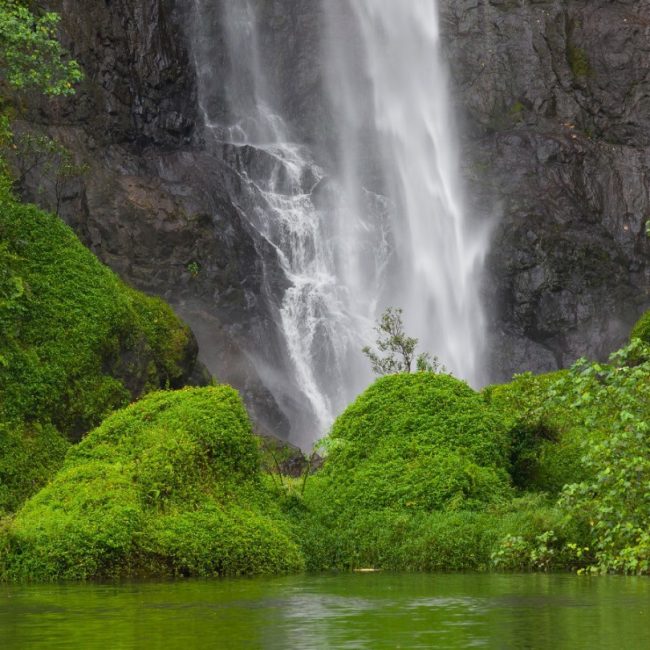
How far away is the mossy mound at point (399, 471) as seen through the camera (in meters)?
15.4

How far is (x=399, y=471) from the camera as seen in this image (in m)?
16.5

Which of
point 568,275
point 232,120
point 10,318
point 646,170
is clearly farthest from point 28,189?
point 646,170

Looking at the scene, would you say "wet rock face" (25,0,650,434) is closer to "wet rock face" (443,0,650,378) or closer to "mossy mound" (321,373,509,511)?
"wet rock face" (443,0,650,378)

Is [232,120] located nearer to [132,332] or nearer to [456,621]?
[132,332]

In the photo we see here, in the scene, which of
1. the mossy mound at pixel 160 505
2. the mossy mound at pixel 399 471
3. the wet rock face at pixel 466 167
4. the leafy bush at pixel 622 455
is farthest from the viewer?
the wet rock face at pixel 466 167

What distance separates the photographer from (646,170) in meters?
50.7

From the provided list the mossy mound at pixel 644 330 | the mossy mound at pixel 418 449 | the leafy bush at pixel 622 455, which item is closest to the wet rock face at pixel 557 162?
the mossy mound at pixel 644 330

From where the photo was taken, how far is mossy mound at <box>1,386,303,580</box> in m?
13.1

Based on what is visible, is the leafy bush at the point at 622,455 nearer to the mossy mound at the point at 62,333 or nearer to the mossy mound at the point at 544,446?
the mossy mound at the point at 544,446

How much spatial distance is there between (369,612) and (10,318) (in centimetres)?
1158

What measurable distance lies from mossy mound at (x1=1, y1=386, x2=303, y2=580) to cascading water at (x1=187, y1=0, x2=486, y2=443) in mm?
23027

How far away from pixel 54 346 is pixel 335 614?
445 inches

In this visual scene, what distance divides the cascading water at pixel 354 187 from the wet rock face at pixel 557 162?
4.74ft

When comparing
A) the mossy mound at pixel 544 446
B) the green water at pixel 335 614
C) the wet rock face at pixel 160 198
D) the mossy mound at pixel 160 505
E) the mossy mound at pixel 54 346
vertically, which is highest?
the wet rock face at pixel 160 198
